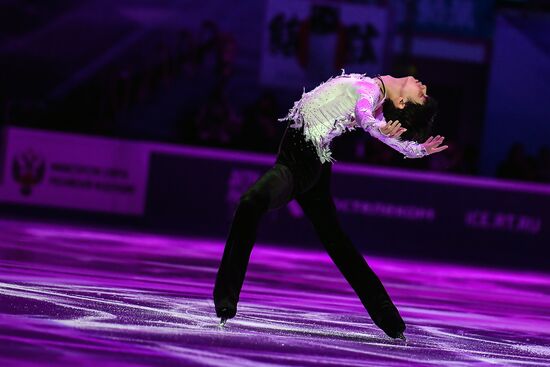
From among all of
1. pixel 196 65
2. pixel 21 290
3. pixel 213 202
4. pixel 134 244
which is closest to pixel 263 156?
pixel 213 202

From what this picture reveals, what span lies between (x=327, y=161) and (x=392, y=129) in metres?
0.41

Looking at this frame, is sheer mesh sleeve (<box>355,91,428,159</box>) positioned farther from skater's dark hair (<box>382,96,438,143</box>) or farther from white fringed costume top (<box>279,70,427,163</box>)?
skater's dark hair (<box>382,96,438,143</box>)

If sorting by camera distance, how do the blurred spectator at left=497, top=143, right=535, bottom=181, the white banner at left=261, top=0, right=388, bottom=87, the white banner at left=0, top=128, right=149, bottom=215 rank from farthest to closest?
1. the white banner at left=261, top=0, right=388, bottom=87
2. the blurred spectator at left=497, top=143, right=535, bottom=181
3. the white banner at left=0, top=128, right=149, bottom=215

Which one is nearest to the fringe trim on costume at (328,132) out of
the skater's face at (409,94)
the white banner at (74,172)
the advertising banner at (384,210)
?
the skater's face at (409,94)

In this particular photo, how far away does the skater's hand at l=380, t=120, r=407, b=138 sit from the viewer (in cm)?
427

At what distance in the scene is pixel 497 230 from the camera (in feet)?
38.7

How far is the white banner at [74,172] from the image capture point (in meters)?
11.5

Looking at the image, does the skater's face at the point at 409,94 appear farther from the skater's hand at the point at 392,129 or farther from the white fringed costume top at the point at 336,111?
the skater's hand at the point at 392,129

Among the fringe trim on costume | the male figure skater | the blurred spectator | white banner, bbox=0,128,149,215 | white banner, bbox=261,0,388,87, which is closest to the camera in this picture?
the male figure skater

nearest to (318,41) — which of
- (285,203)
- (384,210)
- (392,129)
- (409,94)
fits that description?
(384,210)

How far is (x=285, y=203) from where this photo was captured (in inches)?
176

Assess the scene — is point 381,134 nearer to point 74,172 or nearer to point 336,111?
point 336,111

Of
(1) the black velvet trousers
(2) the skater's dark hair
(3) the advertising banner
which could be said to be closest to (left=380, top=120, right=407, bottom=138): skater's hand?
(2) the skater's dark hair

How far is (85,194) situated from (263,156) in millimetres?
2076
